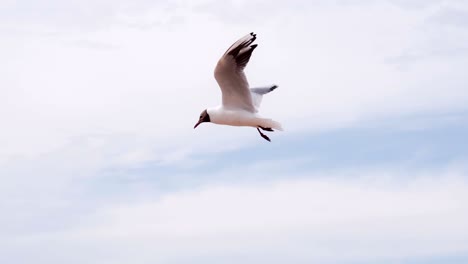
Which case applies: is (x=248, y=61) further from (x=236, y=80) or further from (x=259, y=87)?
(x=259, y=87)

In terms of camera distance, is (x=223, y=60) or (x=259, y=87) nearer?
(x=223, y=60)

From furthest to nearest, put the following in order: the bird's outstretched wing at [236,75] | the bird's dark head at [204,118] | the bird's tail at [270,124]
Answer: the bird's dark head at [204,118] → the bird's tail at [270,124] → the bird's outstretched wing at [236,75]

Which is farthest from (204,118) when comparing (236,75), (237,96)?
(236,75)

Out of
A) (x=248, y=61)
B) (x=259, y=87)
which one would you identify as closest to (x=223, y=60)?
(x=248, y=61)

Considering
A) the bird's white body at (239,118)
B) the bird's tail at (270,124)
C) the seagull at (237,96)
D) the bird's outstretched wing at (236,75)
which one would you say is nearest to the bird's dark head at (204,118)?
the seagull at (237,96)

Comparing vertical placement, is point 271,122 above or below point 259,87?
below

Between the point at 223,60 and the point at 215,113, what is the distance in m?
2.33

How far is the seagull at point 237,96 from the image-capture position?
31.2 m

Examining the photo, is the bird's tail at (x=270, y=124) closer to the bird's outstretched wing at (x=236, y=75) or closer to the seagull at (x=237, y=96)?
the seagull at (x=237, y=96)

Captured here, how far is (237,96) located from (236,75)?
38.8 inches

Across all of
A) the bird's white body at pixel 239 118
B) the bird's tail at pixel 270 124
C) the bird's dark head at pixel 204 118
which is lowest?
the bird's tail at pixel 270 124

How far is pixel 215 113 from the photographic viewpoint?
3334 cm

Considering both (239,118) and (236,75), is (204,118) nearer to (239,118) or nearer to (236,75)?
(239,118)

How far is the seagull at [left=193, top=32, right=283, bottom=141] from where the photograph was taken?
3120 centimetres
